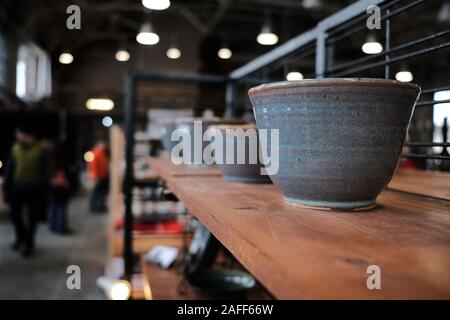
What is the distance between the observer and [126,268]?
7.19ft

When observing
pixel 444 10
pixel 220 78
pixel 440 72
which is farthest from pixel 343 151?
pixel 440 72

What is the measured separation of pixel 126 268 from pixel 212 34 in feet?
38.8

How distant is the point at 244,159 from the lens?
1.02 meters

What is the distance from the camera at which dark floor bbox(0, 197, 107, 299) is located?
13.2 feet

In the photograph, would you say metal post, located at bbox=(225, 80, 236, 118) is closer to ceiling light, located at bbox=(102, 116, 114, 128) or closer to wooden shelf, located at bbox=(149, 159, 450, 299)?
wooden shelf, located at bbox=(149, 159, 450, 299)

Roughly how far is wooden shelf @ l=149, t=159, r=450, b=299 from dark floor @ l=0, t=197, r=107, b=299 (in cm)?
365

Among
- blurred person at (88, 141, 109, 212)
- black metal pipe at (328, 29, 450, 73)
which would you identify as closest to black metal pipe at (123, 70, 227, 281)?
black metal pipe at (328, 29, 450, 73)

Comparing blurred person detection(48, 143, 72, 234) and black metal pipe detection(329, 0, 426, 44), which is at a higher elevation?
black metal pipe detection(329, 0, 426, 44)

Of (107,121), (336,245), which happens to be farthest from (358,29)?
(107,121)

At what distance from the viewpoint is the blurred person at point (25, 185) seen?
546cm

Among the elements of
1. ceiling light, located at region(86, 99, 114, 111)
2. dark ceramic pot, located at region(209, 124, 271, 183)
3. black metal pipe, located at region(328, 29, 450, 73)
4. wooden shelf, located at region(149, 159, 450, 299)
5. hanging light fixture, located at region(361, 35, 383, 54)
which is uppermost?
ceiling light, located at region(86, 99, 114, 111)

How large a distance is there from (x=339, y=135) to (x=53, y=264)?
4.98 m

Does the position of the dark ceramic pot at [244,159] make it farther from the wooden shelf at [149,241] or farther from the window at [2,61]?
the window at [2,61]
